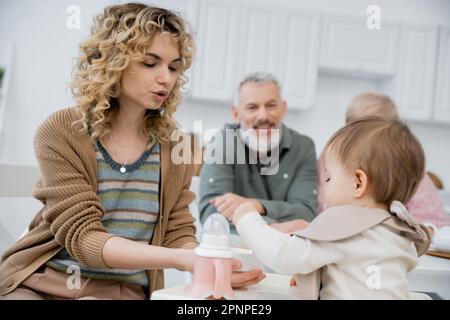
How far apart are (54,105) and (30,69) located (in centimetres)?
62

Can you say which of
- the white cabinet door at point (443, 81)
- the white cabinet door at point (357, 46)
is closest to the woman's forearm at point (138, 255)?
the white cabinet door at point (357, 46)

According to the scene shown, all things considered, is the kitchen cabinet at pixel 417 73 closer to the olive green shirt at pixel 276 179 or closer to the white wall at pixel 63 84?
the white wall at pixel 63 84

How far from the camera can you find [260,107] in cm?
158

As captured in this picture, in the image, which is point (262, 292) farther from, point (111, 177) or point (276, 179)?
point (276, 179)

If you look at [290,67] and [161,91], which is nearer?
[161,91]

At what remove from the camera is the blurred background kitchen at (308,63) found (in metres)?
3.01

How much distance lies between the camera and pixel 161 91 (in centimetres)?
94

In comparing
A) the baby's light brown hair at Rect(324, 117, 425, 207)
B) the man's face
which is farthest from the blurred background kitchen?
the baby's light brown hair at Rect(324, 117, 425, 207)

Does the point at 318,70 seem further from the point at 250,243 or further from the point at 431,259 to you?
the point at 250,243

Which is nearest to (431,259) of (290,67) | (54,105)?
(54,105)

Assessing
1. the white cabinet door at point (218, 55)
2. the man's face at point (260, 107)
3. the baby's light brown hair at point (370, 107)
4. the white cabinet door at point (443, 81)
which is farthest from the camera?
the white cabinet door at point (443, 81)

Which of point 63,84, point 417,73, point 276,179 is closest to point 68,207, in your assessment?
point 276,179

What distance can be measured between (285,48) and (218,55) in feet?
1.28

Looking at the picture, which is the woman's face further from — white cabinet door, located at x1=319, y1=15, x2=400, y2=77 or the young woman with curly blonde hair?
white cabinet door, located at x1=319, y1=15, x2=400, y2=77
